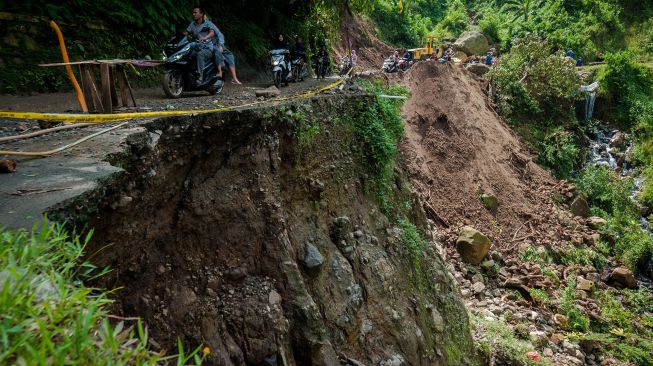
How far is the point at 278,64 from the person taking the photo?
9.48 m

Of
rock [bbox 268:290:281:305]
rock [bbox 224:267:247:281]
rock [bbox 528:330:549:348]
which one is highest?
rock [bbox 224:267:247:281]

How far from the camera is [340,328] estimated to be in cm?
501

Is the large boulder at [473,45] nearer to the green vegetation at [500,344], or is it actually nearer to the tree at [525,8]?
the tree at [525,8]

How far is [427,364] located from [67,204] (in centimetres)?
534

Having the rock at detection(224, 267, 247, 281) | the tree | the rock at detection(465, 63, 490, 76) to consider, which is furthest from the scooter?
the tree

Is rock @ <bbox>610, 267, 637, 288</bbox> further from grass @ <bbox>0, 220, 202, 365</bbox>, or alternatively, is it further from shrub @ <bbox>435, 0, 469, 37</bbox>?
shrub @ <bbox>435, 0, 469, 37</bbox>

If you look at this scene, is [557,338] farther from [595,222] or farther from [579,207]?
[579,207]

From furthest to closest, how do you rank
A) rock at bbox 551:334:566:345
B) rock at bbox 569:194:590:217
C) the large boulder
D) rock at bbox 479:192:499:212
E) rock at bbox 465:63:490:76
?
1. the large boulder
2. rock at bbox 465:63:490:76
3. rock at bbox 569:194:590:217
4. rock at bbox 479:192:499:212
5. rock at bbox 551:334:566:345

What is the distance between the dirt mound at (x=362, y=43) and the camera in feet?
82.1

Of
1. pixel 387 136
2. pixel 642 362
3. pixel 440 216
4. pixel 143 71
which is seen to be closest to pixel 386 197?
pixel 387 136

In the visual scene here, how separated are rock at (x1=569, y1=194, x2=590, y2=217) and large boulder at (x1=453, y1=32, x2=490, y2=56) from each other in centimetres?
1871

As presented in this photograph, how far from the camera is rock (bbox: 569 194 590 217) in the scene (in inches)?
623

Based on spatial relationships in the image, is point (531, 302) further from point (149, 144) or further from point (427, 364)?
point (149, 144)

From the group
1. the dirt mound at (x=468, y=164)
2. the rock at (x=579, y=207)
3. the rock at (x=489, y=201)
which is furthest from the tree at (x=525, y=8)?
the rock at (x=489, y=201)
